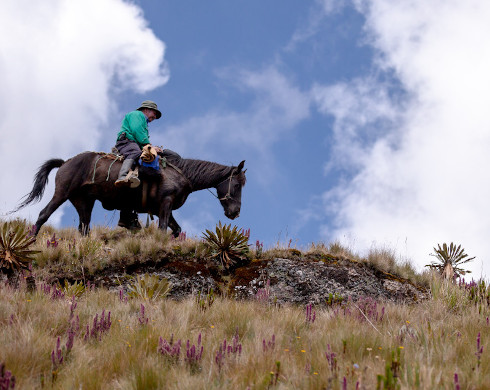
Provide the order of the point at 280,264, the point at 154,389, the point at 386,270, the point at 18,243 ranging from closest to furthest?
1. the point at 154,389
2. the point at 18,243
3. the point at 280,264
4. the point at 386,270

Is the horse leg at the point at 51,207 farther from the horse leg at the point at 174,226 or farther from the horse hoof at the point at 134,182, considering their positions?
the horse leg at the point at 174,226

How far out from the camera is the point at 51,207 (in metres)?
10.9

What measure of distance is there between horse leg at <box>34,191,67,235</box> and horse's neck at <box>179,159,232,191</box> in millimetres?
3089

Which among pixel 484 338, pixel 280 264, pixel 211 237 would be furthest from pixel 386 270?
pixel 484 338

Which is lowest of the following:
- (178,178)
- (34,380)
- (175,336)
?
(34,380)

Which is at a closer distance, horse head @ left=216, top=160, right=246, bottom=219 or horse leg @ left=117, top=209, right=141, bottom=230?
horse head @ left=216, top=160, right=246, bottom=219

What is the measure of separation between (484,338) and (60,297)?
19.0 feet

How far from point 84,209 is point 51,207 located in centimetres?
77

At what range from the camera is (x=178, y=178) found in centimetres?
1109

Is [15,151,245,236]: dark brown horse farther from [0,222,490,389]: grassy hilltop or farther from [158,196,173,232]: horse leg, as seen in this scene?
[0,222,490,389]: grassy hilltop

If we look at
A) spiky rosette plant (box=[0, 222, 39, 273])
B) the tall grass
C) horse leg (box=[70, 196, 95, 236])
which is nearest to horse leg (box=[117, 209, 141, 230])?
horse leg (box=[70, 196, 95, 236])

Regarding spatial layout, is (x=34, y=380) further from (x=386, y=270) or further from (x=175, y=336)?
(x=386, y=270)

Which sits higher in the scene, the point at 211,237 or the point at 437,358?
the point at 211,237

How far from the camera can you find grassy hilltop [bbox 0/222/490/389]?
3.57 m
